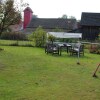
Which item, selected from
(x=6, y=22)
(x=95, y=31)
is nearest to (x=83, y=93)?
(x=6, y=22)

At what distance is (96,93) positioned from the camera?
9.58m

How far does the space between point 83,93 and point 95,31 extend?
42.4 meters

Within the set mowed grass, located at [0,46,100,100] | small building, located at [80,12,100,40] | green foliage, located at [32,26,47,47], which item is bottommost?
mowed grass, located at [0,46,100,100]

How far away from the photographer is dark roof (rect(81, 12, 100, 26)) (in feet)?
170

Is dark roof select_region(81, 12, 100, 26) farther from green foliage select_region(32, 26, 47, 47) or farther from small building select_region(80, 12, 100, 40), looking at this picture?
green foliage select_region(32, 26, 47, 47)

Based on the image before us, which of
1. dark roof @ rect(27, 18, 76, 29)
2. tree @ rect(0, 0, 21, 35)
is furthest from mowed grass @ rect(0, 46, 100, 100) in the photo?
dark roof @ rect(27, 18, 76, 29)

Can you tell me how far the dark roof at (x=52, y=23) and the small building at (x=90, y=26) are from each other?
54.4 ft

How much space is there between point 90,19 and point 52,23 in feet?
70.3

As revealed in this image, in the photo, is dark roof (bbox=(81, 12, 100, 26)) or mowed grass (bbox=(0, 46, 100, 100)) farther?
dark roof (bbox=(81, 12, 100, 26))

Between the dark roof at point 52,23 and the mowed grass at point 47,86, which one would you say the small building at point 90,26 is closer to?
the dark roof at point 52,23

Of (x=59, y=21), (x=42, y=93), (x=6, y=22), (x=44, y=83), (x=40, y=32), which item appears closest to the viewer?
(x=42, y=93)

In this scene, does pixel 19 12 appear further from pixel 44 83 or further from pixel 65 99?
pixel 65 99

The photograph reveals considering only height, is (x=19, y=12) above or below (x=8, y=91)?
above

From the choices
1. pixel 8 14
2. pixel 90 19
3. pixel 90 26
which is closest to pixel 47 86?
pixel 8 14
